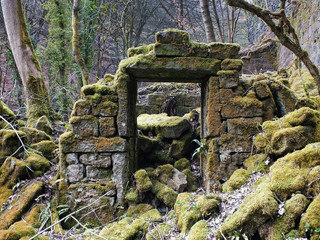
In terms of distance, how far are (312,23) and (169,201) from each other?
5.83 m

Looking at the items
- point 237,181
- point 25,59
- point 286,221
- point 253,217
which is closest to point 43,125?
point 25,59

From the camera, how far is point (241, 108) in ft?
13.2

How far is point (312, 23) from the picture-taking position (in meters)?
5.97

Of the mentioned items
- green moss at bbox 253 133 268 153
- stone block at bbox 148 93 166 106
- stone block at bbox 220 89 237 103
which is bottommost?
green moss at bbox 253 133 268 153

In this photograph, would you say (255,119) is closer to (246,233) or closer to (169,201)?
(169,201)

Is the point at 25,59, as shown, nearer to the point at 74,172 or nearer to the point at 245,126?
the point at 74,172

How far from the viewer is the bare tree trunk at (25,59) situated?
247 inches

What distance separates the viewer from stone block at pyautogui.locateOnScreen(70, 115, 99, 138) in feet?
13.1

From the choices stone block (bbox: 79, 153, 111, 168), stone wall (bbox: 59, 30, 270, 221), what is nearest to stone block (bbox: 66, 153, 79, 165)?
stone wall (bbox: 59, 30, 270, 221)

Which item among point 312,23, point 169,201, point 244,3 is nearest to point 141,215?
point 169,201

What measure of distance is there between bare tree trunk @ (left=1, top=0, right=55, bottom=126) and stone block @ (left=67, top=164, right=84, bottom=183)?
2981 mm

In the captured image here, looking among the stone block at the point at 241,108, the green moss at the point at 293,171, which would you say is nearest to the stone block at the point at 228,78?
the stone block at the point at 241,108

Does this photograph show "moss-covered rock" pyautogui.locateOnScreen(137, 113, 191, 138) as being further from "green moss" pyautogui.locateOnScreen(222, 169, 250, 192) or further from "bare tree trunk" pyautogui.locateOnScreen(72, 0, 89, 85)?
"bare tree trunk" pyautogui.locateOnScreen(72, 0, 89, 85)

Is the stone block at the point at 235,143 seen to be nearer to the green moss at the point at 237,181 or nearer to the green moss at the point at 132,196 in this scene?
the green moss at the point at 237,181
